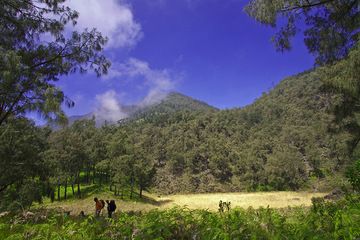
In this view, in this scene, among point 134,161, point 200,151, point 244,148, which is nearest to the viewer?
point 134,161

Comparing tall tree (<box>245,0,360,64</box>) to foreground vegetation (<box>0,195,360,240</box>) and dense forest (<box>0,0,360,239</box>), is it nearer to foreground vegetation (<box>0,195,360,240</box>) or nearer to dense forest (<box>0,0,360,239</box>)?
dense forest (<box>0,0,360,239</box>)

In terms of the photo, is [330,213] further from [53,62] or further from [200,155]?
[200,155]

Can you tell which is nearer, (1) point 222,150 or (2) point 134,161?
(2) point 134,161

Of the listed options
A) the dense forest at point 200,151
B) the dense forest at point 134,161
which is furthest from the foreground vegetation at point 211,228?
the dense forest at point 200,151

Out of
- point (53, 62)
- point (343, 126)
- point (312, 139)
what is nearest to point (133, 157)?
point (343, 126)

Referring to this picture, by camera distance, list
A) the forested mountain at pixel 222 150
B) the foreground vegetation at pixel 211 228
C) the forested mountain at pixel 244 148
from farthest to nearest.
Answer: the forested mountain at pixel 244 148 < the forested mountain at pixel 222 150 < the foreground vegetation at pixel 211 228

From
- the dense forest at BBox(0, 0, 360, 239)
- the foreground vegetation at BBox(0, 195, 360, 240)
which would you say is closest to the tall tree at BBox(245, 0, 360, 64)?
the dense forest at BBox(0, 0, 360, 239)

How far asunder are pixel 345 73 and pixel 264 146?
79.3 metres

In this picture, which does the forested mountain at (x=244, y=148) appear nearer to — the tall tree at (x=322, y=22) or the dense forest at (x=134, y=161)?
the dense forest at (x=134, y=161)

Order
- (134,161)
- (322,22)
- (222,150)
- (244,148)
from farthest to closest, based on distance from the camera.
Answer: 1. (244,148)
2. (222,150)
3. (134,161)
4. (322,22)

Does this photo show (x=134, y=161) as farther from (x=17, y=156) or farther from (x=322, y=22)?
(x=322, y=22)

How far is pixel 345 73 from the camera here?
11.7m

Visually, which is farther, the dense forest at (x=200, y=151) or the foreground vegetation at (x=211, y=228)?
the dense forest at (x=200, y=151)

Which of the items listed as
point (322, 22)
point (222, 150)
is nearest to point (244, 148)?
point (222, 150)
